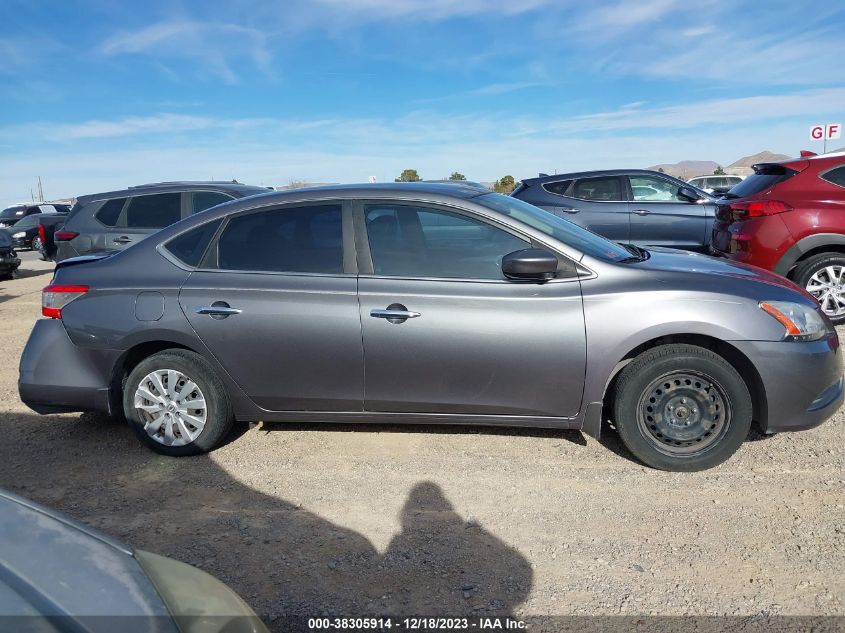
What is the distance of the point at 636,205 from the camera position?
32.8 ft

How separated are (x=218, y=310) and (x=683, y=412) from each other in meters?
→ 2.85

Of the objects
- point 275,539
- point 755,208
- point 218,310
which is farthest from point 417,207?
point 755,208

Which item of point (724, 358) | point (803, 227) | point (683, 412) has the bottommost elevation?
point (683, 412)

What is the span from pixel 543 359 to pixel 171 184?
256 inches

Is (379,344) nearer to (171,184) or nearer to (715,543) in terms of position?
(715,543)

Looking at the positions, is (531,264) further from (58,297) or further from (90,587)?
(58,297)

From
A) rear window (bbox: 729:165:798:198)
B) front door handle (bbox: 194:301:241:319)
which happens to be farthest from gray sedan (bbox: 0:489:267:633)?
rear window (bbox: 729:165:798:198)

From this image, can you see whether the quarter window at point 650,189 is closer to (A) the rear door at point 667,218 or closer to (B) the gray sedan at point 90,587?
(A) the rear door at point 667,218

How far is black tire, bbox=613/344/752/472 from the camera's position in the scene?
12.4ft

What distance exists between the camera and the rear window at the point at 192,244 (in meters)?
4.35

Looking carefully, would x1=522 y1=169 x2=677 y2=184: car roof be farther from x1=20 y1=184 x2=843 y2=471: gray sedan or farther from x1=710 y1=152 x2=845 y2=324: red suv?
x1=20 y1=184 x2=843 y2=471: gray sedan

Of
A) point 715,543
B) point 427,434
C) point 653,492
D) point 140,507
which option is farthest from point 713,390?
point 140,507

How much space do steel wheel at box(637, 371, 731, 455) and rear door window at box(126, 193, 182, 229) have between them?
6500 millimetres

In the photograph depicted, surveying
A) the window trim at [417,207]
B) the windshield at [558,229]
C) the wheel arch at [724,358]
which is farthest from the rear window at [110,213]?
the wheel arch at [724,358]
